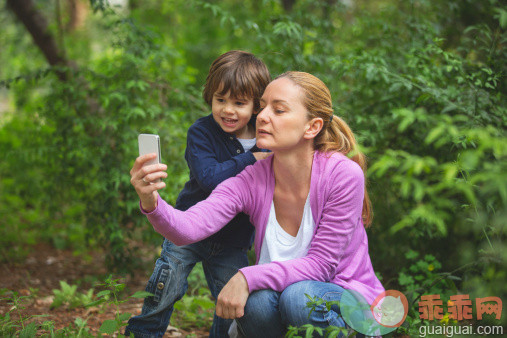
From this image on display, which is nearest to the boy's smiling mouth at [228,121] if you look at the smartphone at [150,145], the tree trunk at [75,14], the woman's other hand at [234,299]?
the smartphone at [150,145]

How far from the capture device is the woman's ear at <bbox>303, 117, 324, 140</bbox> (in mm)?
2137

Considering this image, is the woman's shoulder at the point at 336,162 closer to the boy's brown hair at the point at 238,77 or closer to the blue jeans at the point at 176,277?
the boy's brown hair at the point at 238,77

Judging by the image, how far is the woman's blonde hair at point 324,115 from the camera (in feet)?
7.02

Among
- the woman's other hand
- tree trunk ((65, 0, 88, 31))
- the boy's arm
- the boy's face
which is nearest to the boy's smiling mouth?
the boy's face

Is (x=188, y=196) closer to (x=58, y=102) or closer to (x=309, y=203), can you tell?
(x=309, y=203)

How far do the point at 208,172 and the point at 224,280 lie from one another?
2.03 ft

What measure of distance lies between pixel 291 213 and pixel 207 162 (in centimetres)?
49

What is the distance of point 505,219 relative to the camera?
1.31 m

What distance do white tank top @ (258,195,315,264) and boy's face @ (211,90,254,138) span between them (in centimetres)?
48

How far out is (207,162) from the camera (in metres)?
2.34

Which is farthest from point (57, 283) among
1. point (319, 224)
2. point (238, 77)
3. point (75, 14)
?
point (75, 14)

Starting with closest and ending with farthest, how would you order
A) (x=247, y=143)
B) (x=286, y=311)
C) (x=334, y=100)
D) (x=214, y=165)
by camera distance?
(x=286, y=311)
(x=214, y=165)
(x=247, y=143)
(x=334, y=100)

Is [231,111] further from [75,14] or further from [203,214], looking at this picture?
[75,14]

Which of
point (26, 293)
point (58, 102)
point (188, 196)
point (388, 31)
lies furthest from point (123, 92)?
point (388, 31)
